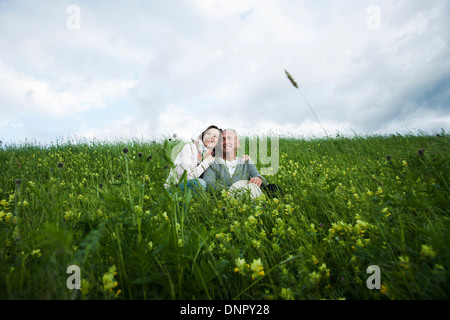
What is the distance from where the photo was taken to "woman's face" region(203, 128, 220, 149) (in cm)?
482

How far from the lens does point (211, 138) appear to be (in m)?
4.82

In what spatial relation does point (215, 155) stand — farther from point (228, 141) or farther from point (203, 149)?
point (228, 141)

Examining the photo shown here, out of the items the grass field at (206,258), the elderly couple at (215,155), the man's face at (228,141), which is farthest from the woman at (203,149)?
the grass field at (206,258)

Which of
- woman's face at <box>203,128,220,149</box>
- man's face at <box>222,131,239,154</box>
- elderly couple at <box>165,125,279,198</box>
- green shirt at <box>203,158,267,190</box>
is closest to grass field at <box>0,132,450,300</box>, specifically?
green shirt at <box>203,158,267,190</box>

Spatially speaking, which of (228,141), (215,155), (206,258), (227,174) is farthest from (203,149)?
(206,258)

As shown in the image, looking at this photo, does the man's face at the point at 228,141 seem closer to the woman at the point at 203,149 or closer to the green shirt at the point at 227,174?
the woman at the point at 203,149

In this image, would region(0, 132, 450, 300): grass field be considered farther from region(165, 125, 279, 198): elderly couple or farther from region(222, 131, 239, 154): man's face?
region(222, 131, 239, 154): man's face

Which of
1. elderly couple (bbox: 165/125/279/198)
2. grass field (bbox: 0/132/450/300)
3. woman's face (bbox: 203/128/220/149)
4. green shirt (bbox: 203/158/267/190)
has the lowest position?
grass field (bbox: 0/132/450/300)

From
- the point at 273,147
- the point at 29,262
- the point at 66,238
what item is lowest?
the point at 29,262

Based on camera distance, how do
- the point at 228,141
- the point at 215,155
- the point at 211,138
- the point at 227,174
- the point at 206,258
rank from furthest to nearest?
the point at 215,155 → the point at 211,138 → the point at 228,141 → the point at 227,174 → the point at 206,258
